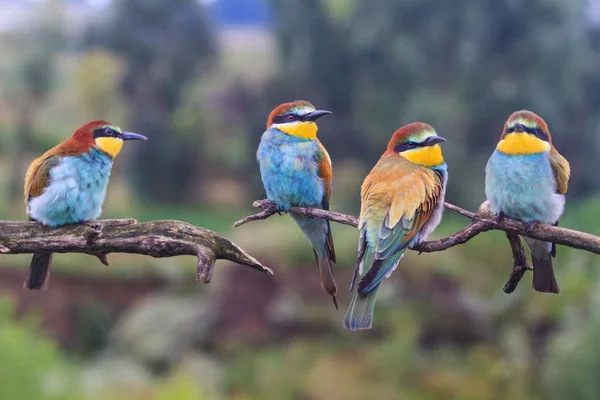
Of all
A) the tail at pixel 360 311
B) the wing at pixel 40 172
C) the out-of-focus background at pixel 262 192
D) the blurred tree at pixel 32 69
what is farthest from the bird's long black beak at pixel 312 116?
the blurred tree at pixel 32 69

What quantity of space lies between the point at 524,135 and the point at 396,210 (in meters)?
0.46

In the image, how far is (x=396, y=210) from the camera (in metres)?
2.13

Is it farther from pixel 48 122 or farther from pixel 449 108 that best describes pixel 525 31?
pixel 48 122

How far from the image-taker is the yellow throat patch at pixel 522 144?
2.31 metres

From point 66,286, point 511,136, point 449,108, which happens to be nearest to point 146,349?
point 66,286

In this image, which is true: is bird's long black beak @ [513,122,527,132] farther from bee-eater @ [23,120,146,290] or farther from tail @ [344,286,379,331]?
bee-eater @ [23,120,146,290]

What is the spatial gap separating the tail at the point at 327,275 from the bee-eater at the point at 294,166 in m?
0.15

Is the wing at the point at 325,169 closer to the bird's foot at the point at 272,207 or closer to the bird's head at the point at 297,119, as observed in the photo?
the bird's head at the point at 297,119

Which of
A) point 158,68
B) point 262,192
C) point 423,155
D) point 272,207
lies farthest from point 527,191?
point 158,68

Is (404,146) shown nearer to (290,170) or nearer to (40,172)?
(290,170)

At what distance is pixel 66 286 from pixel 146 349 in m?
2.58

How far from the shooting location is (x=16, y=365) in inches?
260

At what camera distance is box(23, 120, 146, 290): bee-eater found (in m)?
2.58

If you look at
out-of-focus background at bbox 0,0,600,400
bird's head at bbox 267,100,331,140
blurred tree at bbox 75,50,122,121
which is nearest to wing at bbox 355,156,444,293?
bird's head at bbox 267,100,331,140
